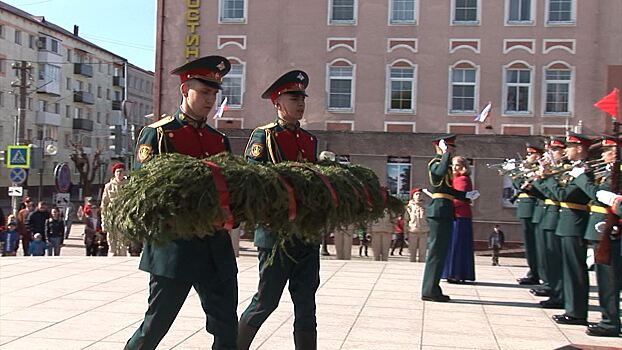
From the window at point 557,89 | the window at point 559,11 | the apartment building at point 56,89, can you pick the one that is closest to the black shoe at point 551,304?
the window at point 557,89

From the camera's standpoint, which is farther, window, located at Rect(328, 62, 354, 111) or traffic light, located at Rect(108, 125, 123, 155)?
window, located at Rect(328, 62, 354, 111)

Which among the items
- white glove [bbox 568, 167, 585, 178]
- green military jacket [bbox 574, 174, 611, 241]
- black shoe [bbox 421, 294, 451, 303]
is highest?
white glove [bbox 568, 167, 585, 178]

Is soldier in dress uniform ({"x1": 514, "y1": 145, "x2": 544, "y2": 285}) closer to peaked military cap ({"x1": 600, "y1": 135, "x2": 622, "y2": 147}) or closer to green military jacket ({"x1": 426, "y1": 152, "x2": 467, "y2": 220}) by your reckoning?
green military jacket ({"x1": 426, "y1": 152, "x2": 467, "y2": 220})

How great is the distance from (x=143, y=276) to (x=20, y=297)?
2228 mm

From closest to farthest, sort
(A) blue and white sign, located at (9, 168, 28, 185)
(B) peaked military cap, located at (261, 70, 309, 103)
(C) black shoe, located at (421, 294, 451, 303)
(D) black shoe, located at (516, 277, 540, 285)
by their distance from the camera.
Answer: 1. (B) peaked military cap, located at (261, 70, 309, 103)
2. (C) black shoe, located at (421, 294, 451, 303)
3. (D) black shoe, located at (516, 277, 540, 285)
4. (A) blue and white sign, located at (9, 168, 28, 185)

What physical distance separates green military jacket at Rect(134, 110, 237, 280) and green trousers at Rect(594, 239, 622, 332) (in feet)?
14.0

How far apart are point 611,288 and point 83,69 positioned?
65576mm

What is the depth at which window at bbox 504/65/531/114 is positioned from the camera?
24.9 m

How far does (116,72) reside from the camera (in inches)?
3022

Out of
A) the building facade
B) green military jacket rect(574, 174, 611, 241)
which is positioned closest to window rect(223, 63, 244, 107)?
the building facade

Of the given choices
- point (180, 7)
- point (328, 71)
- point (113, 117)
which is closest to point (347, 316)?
point (328, 71)

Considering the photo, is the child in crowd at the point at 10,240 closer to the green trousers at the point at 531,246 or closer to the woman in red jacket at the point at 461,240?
the woman in red jacket at the point at 461,240

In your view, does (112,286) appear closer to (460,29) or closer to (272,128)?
(272,128)

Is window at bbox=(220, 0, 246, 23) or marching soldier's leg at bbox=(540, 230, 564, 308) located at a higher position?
window at bbox=(220, 0, 246, 23)
